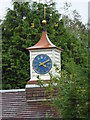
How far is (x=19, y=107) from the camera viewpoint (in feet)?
25.9

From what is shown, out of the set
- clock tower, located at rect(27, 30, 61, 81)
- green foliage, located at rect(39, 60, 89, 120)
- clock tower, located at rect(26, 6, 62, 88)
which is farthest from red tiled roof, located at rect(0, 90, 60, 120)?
green foliage, located at rect(39, 60, 89, 120)

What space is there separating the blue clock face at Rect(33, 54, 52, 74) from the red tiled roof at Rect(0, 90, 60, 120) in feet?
2.06

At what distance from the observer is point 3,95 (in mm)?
8906

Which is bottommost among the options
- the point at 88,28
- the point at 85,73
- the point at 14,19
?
the point at 85,73

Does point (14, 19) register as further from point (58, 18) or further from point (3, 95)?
point (3, 95)

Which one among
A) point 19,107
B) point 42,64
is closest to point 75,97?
point 19,107

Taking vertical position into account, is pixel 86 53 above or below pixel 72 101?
above

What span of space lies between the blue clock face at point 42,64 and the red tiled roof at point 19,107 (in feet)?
2.06

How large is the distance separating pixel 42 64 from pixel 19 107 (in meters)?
0.96

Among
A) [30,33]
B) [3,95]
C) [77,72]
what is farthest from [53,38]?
[77,72]

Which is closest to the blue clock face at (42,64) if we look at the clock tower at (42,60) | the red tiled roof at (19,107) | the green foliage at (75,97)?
the clock tower at (42,60)

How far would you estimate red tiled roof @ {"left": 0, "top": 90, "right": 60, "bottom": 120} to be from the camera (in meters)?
7.14

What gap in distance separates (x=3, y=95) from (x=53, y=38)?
20.1 feet

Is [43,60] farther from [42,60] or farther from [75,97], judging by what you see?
[75,97]
